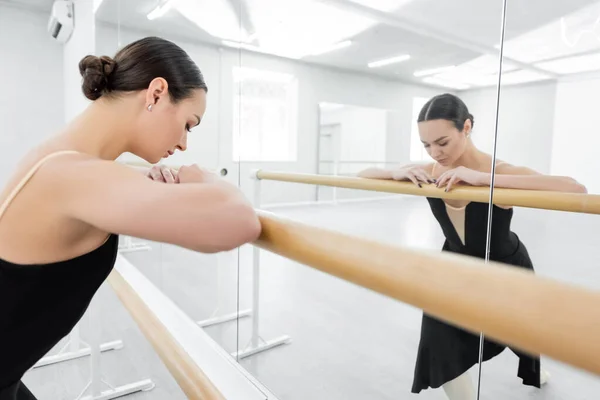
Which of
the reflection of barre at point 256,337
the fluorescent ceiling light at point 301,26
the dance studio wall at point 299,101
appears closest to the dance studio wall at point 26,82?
the dance studio wall at point 299,101

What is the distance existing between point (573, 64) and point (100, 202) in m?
1.03

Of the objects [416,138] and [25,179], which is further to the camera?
[416,138]

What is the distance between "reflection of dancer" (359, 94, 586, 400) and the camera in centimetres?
103

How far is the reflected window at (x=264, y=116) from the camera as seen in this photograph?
6.75ft

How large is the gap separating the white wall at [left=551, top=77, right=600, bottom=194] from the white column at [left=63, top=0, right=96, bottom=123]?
133 inches

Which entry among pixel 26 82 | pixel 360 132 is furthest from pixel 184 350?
pixel 26 82

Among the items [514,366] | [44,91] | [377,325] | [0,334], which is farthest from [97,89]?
[44,91]

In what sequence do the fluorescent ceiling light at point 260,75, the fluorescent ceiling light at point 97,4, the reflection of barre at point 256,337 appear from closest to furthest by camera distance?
the fluorescent ceiling light at point 260,75, the reflection of barre at point 256,337, the fluorescent ceiling light at point 97,4

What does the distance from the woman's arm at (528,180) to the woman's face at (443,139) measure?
5.2 inches

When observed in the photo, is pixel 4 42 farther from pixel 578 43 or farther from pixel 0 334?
pixel 578 43

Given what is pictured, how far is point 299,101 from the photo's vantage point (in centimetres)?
204

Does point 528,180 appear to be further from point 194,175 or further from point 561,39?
point 194,175

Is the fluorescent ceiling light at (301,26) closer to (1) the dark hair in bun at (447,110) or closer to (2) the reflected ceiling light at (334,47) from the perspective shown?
(2) the reflected ceiling light at (334,47)

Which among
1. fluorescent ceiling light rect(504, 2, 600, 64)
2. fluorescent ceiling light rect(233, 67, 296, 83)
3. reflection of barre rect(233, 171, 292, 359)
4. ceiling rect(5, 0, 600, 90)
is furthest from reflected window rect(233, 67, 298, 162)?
fluorescent ceiling light rect(504, 2, 600, 64)
